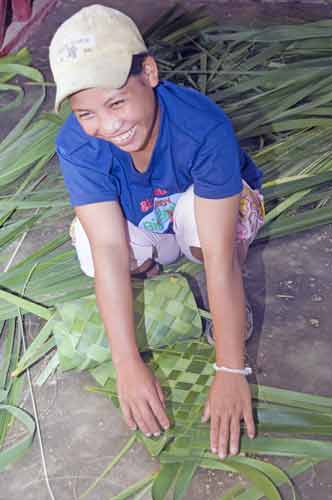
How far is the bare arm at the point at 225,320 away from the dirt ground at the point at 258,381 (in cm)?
12

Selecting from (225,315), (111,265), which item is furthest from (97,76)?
(225,315)

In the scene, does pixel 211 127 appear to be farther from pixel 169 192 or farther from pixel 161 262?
pixel 161 262

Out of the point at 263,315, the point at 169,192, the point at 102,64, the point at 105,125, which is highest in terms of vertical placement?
the point at 102,64

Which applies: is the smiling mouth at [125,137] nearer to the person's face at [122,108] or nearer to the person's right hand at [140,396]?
the person's face at [122,108]

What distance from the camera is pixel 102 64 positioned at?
129 cm

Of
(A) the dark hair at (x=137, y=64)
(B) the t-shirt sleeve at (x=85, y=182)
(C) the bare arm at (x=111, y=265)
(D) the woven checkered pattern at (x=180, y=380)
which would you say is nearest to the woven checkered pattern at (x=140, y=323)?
(D) the woven checkered pattern at (x=180, y=380)

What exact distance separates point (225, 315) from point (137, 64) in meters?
0.51

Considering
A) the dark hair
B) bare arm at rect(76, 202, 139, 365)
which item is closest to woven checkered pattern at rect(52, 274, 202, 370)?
bare arm at rect(76, 202, 139, 365)

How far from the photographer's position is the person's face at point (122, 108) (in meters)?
1.34

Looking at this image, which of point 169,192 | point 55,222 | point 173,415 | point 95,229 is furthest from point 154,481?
point 55,222

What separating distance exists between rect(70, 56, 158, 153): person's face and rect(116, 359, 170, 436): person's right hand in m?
0.44

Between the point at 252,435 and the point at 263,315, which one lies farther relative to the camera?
the point at 263,315

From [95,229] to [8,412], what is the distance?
46 cm

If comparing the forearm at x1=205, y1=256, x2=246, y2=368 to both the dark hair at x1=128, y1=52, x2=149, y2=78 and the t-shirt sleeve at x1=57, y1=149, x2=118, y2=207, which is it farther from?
the dark hair at x1=128, y1=52, x2=149, y2=78
